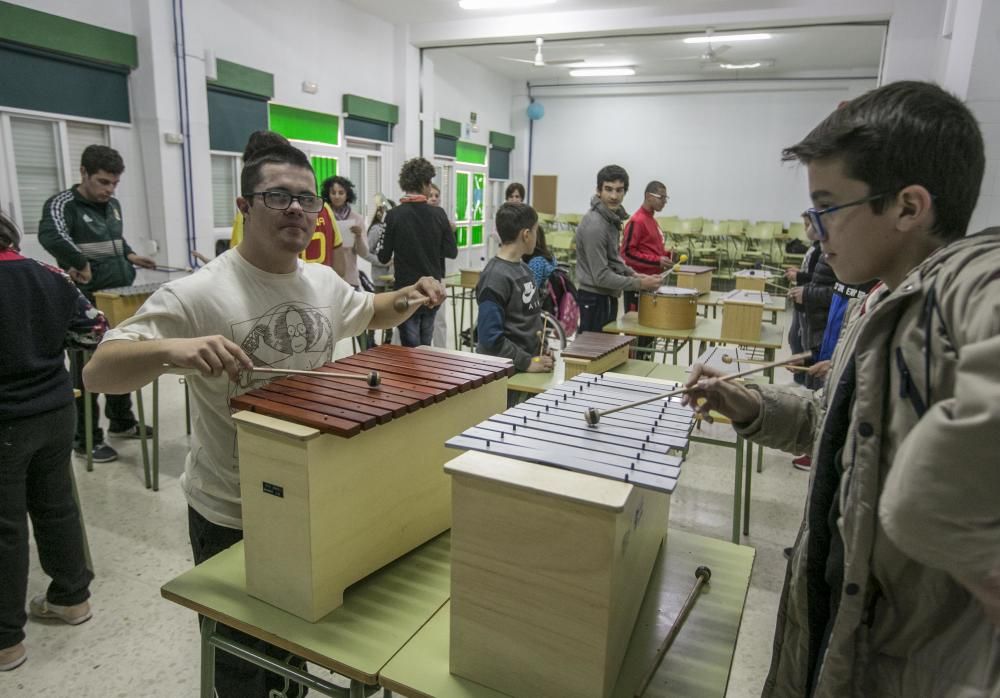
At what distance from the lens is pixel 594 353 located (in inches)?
137

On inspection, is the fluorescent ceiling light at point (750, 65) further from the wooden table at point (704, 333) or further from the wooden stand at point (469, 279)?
the wooden table at point (704, 333)

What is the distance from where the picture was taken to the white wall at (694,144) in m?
12.5

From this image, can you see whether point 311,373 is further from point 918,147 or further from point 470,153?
point 470,153

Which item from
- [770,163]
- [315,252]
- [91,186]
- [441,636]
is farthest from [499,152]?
[441,636]

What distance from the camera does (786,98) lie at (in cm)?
1241

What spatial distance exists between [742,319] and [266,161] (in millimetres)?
3656

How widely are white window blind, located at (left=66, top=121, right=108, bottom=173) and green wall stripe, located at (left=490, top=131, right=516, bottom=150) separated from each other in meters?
8.56

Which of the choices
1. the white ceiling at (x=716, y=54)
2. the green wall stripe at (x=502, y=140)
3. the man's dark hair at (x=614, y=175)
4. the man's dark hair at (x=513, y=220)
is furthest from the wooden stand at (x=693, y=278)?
the green wall stripe at (x=502, y=140)

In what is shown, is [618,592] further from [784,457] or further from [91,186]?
[91,186]

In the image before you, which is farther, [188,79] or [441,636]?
[188,79]

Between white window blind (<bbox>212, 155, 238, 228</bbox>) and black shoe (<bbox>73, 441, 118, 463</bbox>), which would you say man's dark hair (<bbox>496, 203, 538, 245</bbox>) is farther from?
white window blind (<bbox>212, 155, 238, 228</bbox>)

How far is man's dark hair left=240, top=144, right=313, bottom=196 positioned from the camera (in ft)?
5.95

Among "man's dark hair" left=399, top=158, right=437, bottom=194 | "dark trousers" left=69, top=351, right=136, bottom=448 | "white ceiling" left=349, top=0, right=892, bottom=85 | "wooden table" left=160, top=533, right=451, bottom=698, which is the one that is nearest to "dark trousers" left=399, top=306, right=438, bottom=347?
"man's dark hair" left=399, top=158, right=437, bottom=194

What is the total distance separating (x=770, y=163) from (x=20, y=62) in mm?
12009
